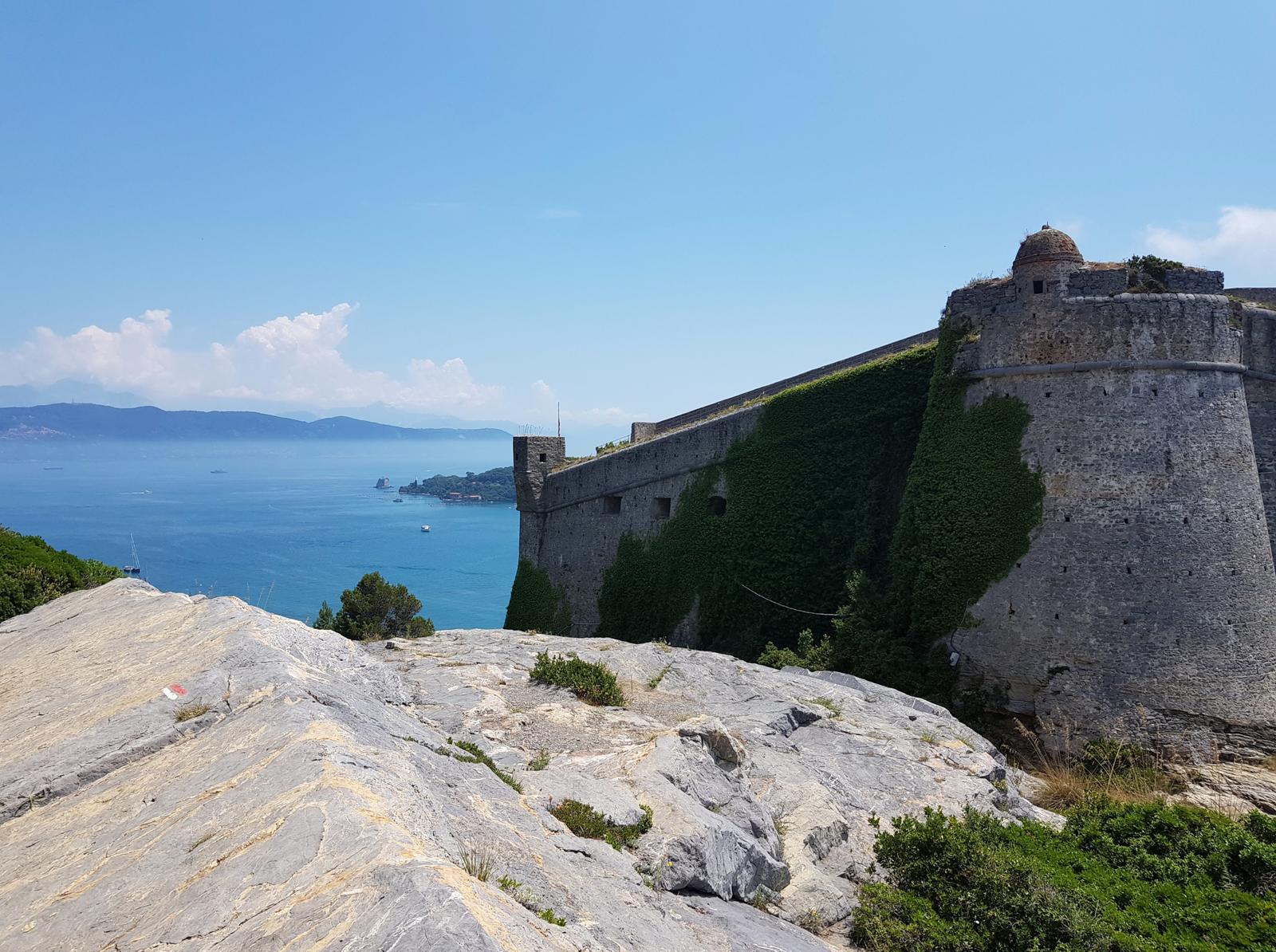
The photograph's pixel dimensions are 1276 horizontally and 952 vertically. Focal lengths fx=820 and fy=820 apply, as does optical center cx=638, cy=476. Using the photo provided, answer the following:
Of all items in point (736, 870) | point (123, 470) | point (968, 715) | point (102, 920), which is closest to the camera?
point (102, 920)

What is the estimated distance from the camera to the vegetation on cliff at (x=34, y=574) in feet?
35.9

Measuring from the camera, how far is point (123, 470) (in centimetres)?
19138

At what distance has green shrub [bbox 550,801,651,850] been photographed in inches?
203

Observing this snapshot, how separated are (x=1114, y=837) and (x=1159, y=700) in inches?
A: 223

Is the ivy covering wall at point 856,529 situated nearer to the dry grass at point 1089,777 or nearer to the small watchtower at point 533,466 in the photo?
the dry grass at point 1089,777

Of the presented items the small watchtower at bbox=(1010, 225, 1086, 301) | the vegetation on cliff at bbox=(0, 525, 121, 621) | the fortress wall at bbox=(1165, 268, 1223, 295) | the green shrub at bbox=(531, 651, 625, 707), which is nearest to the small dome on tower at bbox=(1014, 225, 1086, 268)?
the small watchtower at bbox=(1010, 225, 1086, 301)

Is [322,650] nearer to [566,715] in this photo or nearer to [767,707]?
[566,715]

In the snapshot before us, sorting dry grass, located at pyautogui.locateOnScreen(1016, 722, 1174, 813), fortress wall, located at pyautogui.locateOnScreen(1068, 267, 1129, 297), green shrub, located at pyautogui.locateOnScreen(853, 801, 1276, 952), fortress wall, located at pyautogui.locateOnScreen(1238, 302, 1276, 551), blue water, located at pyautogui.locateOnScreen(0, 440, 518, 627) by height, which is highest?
fortress wall, located at pyautogui.locateOnScreen(1068, 267, 1129, 297)

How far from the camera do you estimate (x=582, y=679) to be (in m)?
9.00

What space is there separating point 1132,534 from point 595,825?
38.8ft

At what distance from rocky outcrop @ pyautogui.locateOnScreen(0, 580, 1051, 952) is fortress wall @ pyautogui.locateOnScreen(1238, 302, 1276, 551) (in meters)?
10.2

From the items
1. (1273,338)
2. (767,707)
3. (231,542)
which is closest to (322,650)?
(767,707)

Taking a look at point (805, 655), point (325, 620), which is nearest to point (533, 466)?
point (325, 620)

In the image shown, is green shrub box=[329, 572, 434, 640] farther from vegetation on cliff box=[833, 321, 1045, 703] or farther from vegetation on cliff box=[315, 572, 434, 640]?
vegetation on cliff box=[833, 321, 1045, 703]
